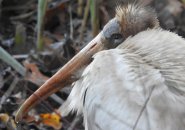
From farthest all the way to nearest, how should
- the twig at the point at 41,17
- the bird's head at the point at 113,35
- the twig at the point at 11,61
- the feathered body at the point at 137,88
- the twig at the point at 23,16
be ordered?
the twig at the point at 23,16, the twig at the point at 41,17, the twig at the point at 11,61, the bird's head at the point at 113,35, the feathered body at the point at 137,88

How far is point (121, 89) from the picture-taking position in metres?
3.61

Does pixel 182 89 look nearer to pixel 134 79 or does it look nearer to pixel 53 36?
pixel 134 79

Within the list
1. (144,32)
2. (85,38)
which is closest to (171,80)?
(144,32)

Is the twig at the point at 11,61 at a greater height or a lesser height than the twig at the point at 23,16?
lesser

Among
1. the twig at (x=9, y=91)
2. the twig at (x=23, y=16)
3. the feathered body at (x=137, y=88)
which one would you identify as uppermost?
the twig at (x=23, y=16)

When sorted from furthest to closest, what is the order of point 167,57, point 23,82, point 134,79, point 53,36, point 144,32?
point 53,36 → point 23,82 → point 144,32 → point 167,57 → point 134,79

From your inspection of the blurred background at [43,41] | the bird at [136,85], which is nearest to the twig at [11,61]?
the blurred background at [43,41]

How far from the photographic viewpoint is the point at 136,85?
3586 mm

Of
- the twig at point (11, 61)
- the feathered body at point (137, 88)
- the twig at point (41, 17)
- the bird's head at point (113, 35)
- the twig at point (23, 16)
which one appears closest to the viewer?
the feathered body at point (137, 88)

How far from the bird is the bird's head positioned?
0.06 ft

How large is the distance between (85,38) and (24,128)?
63.7 inches

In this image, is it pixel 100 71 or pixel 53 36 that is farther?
pixel 53 36

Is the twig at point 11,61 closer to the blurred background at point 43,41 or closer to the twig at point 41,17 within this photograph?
the blurred background at point 43,41

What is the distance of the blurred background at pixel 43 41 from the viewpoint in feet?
17.4
